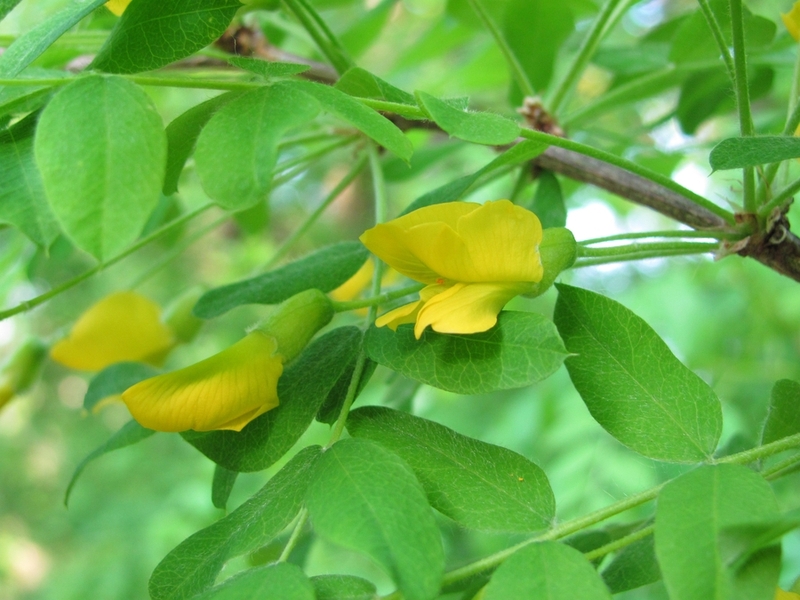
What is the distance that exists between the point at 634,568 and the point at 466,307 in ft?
0.65

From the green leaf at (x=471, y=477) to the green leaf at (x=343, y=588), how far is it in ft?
0.20

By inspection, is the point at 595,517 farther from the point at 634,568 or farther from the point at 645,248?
the point at 645,248

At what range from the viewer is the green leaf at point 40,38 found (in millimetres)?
401

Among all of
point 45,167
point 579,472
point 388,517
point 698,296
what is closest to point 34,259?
point 45,167

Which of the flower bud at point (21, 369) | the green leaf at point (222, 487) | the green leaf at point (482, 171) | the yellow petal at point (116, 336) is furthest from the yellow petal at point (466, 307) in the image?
the flower bud at point (21, 369)

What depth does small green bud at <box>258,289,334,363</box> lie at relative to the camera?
1.55 ft

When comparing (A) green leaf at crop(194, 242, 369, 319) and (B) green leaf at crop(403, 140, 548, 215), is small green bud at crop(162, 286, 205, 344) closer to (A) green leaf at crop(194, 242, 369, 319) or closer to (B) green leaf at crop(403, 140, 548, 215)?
(A) green leaf at crop(194, 242, 369, 319)

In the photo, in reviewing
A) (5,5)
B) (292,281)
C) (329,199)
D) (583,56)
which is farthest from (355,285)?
(5,5)

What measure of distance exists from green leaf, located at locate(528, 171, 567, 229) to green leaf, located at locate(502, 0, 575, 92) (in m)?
0.21

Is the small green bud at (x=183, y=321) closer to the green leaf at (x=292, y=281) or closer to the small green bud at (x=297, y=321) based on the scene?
the green leaf at (x=292, y=281)

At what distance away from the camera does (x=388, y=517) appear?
0.35 metres

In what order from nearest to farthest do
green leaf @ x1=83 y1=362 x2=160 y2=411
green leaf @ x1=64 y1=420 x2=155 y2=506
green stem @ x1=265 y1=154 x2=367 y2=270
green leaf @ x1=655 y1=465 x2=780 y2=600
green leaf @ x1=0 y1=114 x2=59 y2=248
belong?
1. green leaf @ x1=655 y1=465 x2=780 y2=600
2. green leaf @ x1=0 y1=114 x2=59 y2=248
3. green leaf @ x1=64 y1=420 x2=155 y2=506
4. green leaf @ x1=83 y1=362 x2=160 y2=411
5. green stem @ x1=265 y1=154 x2=367 y2=270

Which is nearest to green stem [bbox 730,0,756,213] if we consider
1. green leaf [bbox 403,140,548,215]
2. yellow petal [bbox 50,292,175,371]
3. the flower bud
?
green leaf [bbox 403,140,548,215]

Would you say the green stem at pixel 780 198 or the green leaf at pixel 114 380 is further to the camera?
the green leaf at pixel 114 380
